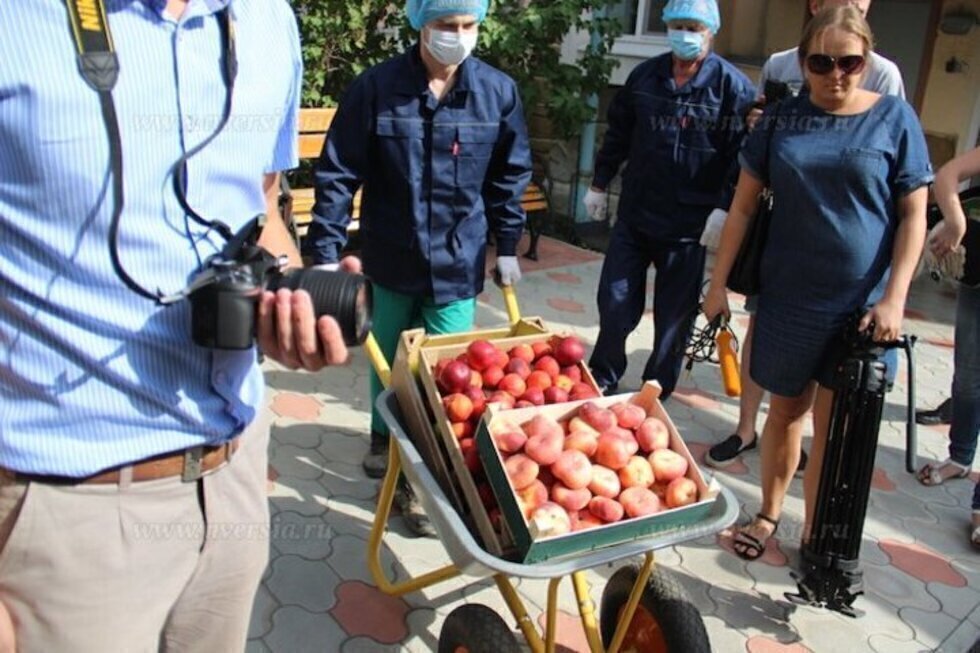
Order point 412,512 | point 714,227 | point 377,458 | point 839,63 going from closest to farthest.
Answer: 1. point 839,63
2. point 412,512
3. point 377,458
4. point 714,227

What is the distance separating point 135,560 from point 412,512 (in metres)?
1.93

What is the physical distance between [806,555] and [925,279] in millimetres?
5391

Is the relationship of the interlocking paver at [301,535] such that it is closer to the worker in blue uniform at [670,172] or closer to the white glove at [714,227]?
the worker in blue uniform at [670,172]

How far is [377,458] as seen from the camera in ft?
11.7

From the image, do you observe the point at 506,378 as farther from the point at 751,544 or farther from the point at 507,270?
the point at 751,544

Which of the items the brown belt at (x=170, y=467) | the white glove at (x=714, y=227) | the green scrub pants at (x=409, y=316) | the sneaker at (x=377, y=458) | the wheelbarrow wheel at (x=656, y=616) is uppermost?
the brown belt at (x=170, y=467)

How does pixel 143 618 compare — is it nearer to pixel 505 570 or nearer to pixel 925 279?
pixel 505 570

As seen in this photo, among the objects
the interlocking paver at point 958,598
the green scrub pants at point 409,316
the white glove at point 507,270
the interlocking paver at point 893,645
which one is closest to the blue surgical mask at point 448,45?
the white glove at point 507,270

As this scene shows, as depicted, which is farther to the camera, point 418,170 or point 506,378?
point 418,170

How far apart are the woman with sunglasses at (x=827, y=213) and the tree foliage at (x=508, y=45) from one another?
4.17 m

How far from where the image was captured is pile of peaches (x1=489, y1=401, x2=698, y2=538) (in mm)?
1835

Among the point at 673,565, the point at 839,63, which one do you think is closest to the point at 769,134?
the point at 839,63

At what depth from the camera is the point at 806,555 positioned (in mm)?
2801

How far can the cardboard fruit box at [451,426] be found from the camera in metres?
1.93
